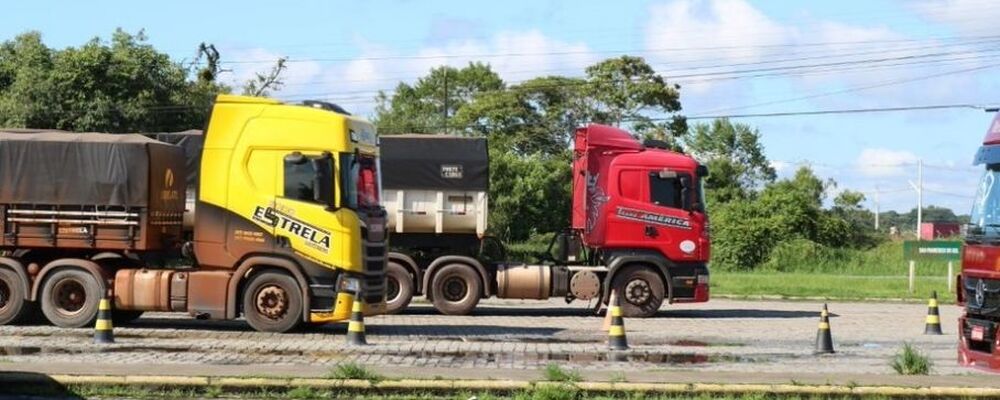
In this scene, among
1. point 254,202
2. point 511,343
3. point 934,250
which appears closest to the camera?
point 511,343

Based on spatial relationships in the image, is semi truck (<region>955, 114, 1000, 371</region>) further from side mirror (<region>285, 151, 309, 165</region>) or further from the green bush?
side mirror (<region>285, 151, 309, 165</region>)

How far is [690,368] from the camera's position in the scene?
15086mm

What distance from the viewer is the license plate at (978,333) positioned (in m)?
13.7

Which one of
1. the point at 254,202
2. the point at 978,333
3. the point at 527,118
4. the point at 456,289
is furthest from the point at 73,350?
the point at 527,118

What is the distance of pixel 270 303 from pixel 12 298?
4.00 metres

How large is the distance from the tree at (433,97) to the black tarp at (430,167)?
50203 millimetres

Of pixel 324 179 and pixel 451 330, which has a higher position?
pixel 324 179

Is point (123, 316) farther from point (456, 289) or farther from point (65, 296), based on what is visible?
point (456, 289)

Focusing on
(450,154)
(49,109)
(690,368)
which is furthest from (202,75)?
(690,368)

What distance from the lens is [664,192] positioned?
2389cm

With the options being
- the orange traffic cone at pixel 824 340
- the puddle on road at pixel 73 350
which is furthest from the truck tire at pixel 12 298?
the orange traffic cone at pixel 824 340

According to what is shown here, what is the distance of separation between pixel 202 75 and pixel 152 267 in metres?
34.8

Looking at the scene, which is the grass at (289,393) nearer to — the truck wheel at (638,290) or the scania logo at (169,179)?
the scania logo at (169,179)

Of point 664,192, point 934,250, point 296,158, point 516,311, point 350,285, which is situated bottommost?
point 516,311
